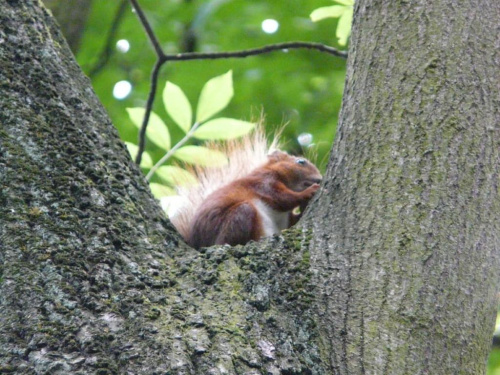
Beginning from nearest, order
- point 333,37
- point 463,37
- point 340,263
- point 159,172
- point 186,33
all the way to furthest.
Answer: point 340,263, point 463,37, point 159,172, point 333,37, point 186,33

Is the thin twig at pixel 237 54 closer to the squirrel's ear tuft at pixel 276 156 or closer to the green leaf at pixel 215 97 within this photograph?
the green leaf at pixel 215 97

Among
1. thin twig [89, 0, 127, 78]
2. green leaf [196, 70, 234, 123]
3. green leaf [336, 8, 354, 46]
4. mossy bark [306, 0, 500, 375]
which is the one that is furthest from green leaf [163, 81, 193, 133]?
thin twig [89, 0, 127, 78]

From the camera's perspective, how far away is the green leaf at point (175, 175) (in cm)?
319

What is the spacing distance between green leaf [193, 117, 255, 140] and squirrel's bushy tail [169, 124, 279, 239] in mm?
304

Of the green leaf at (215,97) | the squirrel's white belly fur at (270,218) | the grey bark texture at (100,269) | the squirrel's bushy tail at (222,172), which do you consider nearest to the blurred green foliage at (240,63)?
the squirrel's bushy tail at (222,172)

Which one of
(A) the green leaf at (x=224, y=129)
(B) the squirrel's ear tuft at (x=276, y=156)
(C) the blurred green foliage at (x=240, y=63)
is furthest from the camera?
(C) the blurred green foliage at (x=240, y=63)

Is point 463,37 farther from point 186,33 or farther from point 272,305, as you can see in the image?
point 186,33

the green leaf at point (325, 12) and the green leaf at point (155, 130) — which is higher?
the green leaf at point (325, 12)

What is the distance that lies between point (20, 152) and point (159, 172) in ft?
4.63

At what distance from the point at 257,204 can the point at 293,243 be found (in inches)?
53.4

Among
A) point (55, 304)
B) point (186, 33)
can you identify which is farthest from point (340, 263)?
point (186, 33)

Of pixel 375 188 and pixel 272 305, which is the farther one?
pixel 375 188

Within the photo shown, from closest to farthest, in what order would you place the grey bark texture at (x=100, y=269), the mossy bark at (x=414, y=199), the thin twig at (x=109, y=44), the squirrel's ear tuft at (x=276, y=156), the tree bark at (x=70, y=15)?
the grey bark texture at (x=100, y=269), the mossy bark at (x=414, y=199), the squirrel's ear tuft at (x=276, y=156), the tree bark at (x=70, y=15), the thin twig at (x=109, y=44)

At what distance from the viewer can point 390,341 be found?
64.0 inches
